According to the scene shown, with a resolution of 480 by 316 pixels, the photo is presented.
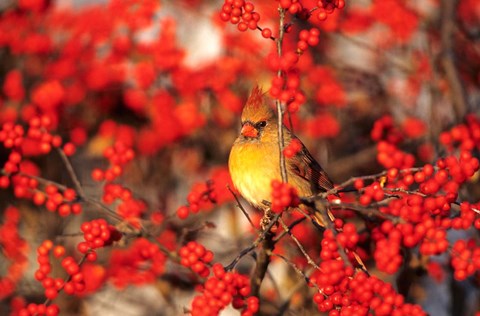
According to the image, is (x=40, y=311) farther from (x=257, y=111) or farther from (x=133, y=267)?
(x=257, y=111)

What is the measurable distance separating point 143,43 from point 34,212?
1.49 m

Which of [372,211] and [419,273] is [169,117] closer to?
[419,273]

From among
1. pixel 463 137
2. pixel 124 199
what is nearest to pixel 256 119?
pixel 124 199

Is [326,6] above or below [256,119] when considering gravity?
above

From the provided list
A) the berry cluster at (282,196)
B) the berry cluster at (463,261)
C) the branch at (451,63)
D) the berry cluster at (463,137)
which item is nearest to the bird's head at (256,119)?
the berry cluster at (463,137)

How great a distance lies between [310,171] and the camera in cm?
341

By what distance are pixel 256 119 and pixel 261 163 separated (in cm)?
22

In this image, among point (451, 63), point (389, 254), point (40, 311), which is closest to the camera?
point (389, 254)

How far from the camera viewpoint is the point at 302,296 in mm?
3580

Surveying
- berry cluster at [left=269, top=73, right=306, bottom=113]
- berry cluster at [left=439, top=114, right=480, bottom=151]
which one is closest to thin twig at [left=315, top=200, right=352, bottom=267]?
berry cluster at [left=269, top=73, right=306, bottom=113]

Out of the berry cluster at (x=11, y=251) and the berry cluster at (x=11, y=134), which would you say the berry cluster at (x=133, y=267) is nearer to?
the berry cluster at (x=11, y=251)

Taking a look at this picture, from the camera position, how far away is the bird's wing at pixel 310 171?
339 centimetres

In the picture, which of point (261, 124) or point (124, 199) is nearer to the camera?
point (124, 199)

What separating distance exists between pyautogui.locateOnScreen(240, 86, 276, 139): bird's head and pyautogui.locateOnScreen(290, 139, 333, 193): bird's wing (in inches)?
8.1
